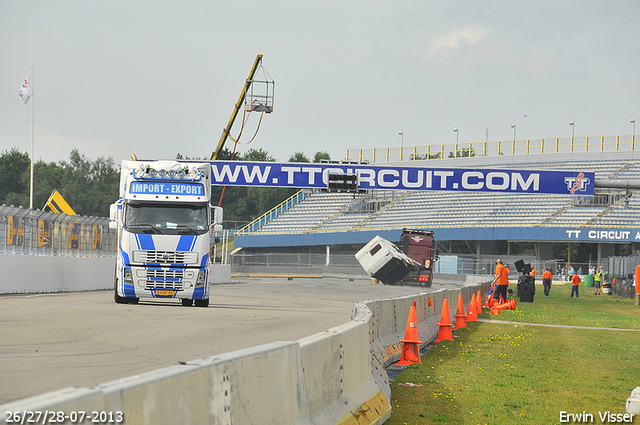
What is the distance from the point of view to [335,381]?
6555 mm

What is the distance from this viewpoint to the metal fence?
23375 mm

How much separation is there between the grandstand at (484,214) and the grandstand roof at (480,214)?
0.25ft

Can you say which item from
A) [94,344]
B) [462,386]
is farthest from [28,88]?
[462,386]

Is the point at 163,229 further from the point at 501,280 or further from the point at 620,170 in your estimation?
the point at 620,170

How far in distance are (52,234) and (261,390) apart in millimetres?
22649

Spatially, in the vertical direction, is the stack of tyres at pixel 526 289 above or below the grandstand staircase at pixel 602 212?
below

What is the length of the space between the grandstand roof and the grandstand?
8 centimetres

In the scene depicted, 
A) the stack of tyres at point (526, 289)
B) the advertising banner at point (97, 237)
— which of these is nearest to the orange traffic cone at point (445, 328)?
the advertising banner at point (97, 237)

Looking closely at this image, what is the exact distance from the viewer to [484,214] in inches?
2702

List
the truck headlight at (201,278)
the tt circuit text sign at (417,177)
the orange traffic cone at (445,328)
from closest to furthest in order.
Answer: the orange traffic cone at (445,328)
the truck headlight at (201,278)
the tt circuit text sign at (417,177)

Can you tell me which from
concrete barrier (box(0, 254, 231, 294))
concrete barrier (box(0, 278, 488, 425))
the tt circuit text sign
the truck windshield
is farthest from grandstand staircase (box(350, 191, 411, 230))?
concrete barrier (box(0, 278, 488, 425))

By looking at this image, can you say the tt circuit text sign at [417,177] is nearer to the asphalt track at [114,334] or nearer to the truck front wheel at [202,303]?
the asphalt track at [114,334]

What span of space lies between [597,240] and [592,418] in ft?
186

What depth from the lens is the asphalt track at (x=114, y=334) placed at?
8.74 meters
